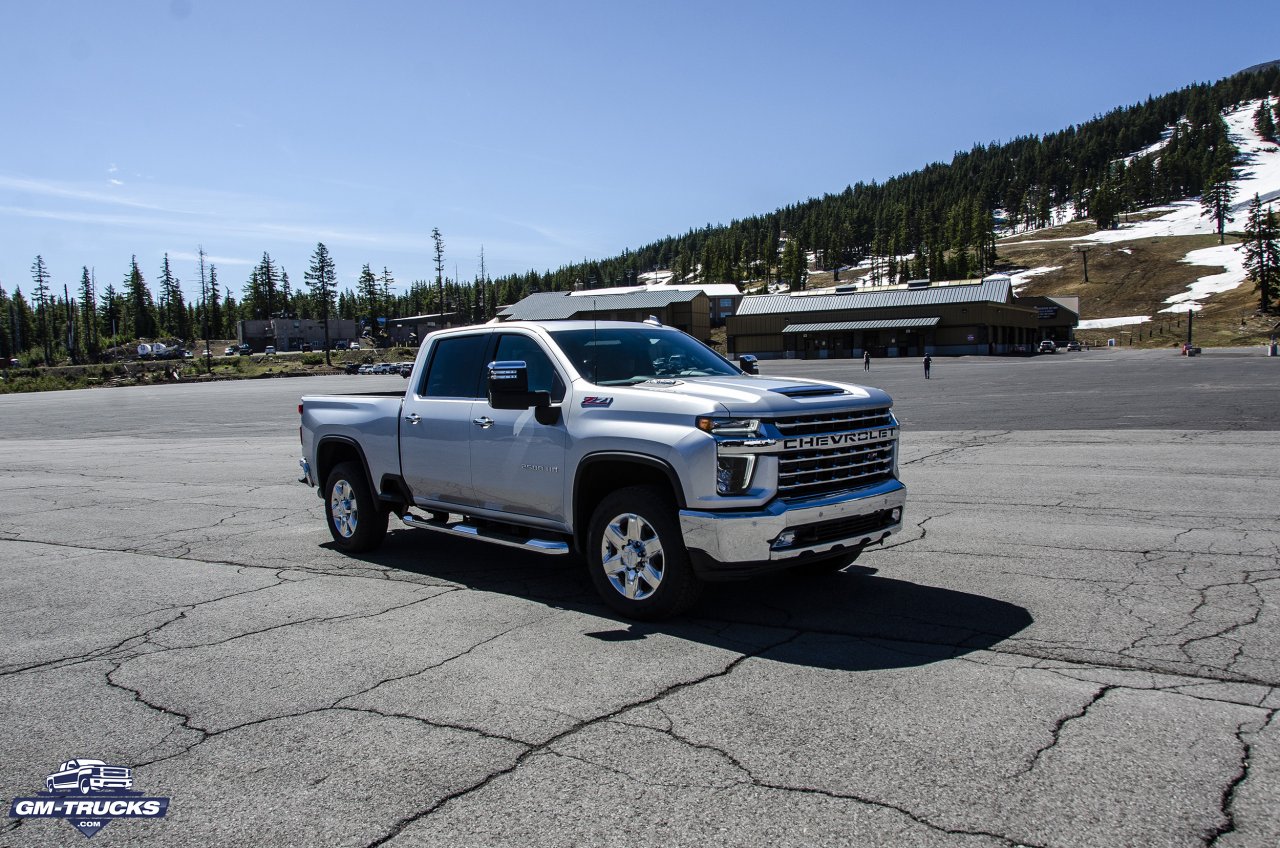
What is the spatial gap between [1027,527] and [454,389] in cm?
567

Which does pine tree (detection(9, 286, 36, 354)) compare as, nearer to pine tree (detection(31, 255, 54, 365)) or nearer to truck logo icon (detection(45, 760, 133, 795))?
pine tree (detection(31, 255, 54, 365))

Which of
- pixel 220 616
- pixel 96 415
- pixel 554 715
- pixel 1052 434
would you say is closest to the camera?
pixel 554 715

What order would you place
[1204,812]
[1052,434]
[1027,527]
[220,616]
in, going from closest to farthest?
[1204,812] < [220,616] < [1027,527] < [1052,434]

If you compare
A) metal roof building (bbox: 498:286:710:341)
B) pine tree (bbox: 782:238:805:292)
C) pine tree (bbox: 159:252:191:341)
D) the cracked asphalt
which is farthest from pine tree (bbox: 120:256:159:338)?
the cracked asphalt

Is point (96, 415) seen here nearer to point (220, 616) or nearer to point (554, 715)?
point (220, 616)

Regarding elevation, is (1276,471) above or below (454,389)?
below

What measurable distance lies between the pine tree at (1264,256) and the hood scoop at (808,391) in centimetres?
13985

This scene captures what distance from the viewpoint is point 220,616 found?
6273 mm

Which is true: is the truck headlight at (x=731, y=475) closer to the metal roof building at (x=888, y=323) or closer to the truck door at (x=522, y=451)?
the truck door at (x=522, y=451)

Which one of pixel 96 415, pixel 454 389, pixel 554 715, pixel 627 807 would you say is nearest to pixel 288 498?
pixel 454 389

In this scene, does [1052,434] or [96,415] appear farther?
[96,415]

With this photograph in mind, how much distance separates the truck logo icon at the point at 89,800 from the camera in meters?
3.43

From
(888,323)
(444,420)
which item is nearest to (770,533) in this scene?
(444,420)

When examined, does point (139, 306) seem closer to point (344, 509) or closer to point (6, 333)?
point (6, 333)
